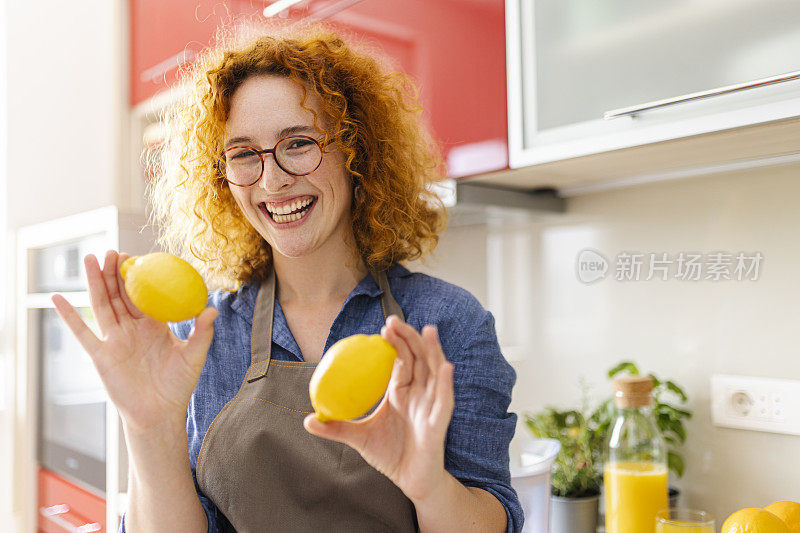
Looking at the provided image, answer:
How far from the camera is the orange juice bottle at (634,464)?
1113 millimetres

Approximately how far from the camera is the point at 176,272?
774mm

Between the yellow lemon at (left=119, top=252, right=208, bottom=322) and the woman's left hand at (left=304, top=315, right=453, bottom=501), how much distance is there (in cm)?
22

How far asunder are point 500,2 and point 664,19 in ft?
0.93

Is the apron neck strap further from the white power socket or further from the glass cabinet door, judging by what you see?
the white power socket

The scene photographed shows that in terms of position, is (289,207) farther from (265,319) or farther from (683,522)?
(683,522)

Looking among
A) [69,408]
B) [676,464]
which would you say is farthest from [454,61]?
[69,408]

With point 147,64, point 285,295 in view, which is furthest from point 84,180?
point 285,295

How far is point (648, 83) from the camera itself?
0.97m

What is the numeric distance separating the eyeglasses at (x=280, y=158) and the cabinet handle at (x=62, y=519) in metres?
1.28

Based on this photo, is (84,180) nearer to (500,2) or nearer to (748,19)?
(500,2)

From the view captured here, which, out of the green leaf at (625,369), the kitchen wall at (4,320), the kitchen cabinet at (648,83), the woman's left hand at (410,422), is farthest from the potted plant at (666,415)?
the kitchen wall at (4,320)

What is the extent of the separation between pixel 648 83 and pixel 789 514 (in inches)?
24.7

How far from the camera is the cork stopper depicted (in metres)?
1.15

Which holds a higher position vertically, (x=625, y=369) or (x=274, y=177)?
(x=274, y=177)
